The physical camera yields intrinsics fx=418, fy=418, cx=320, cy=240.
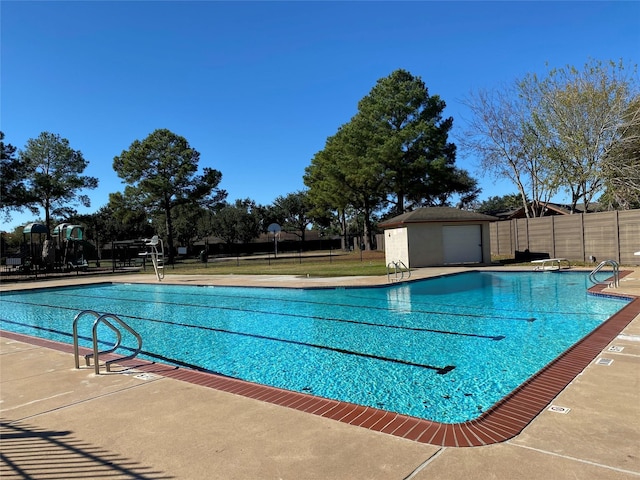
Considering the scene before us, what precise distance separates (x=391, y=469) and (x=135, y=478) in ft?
5.28

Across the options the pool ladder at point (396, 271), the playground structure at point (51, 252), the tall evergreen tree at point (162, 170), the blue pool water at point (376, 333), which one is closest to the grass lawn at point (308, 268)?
the pool ladder at point (396, 271)

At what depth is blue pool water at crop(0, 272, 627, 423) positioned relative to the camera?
17.3 ft

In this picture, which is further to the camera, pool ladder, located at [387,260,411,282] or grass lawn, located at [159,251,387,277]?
grass lawn, located at [159,251,387,277]

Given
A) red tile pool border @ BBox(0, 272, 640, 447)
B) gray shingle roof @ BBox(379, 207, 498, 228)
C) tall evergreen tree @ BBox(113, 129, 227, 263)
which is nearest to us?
red tile pool border @ BBox(0, 272, 640, 447)

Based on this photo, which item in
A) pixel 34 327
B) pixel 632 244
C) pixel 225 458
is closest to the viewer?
pixel 225 458

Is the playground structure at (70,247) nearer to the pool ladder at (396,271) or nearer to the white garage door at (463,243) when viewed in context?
the pool ladder at (396,271)

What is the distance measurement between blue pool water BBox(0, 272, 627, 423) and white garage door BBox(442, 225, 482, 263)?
20.0 ft

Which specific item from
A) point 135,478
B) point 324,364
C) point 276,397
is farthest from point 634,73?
point 135,478

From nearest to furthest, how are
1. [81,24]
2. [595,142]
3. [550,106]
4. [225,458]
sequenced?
1. [225,458]
2. [81,24]
3. [595,142]
4. [550,106]

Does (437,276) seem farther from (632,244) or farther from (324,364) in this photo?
(324,364)

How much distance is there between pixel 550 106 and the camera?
78.2 ft

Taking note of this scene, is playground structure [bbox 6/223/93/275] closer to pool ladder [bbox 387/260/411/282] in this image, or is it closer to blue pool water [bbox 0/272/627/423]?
blue pool water [bbox 0/272/627/423]

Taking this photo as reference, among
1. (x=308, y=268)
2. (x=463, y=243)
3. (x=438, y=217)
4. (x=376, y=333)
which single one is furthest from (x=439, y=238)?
(x=376, y=333)

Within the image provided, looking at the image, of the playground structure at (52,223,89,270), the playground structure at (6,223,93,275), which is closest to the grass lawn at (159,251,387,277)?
the playground structure at (52,223,89,270)
